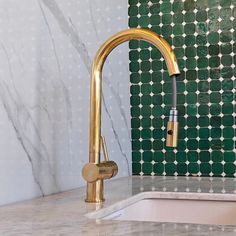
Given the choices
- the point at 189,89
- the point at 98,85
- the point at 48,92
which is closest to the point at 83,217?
the point at 98,85

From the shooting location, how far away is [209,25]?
168cm

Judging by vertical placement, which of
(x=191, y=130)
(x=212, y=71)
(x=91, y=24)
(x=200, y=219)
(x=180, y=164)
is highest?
(x=91, y=24)

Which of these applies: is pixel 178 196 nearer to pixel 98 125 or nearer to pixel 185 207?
pixel 185 207

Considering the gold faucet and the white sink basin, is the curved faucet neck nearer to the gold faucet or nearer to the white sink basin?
the gold faucet

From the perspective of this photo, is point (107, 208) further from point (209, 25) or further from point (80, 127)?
point (209, 25)

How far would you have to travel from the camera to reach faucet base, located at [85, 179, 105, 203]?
1.09 m

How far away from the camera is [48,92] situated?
1.25m

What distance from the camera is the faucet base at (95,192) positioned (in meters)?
1.09

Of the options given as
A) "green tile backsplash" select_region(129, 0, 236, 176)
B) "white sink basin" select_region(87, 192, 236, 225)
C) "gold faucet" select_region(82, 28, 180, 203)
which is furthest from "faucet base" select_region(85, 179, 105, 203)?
"green tile backsplash" select_region(129, 0, 236, 176)

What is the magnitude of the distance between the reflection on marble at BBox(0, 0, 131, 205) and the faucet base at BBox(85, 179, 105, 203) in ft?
0.52

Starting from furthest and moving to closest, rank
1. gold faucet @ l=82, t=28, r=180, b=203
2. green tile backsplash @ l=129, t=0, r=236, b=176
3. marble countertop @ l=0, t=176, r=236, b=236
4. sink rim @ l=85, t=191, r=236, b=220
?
1. green tile backsplash @ l=129, t=0, r=236, b=176
2. sink rim @ l=85, t=191, r=236, b=220
3. gold faucet @ l=82, t=28, r=180, b=203
4. marble countertop @ l=0, t=176, r=236, b=236

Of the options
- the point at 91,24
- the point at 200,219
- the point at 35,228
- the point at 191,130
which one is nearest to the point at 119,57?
the point at 91,24

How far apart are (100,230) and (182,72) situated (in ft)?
3.26

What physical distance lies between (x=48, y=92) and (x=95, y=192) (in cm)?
30
